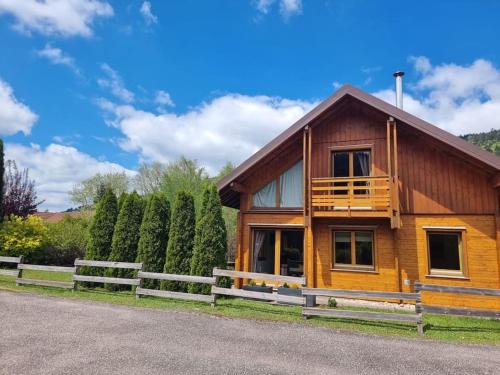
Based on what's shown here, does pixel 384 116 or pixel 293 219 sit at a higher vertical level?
pixel 384 116

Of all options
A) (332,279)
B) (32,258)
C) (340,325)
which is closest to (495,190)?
(332,279)

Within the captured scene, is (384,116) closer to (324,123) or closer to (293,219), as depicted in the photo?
(324,123)

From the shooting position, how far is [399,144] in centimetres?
1170

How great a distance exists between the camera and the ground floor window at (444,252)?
1068 cm

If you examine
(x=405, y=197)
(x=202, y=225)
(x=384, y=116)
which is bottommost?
(x=202, y=225)

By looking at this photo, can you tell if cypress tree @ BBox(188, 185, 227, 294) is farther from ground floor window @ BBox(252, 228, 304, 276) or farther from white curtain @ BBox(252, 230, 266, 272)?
ground floor window @ BBox(252, 228, 304, 276)

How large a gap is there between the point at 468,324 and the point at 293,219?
6391 millimetres

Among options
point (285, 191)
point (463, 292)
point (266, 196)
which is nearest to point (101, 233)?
point (266, 196)

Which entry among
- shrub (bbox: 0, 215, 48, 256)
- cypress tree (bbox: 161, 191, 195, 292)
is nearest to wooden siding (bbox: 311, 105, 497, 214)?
cypress tree (bbox: 161, 191, 195, 292)

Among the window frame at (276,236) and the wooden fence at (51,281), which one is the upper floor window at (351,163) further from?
the wooden fence at (51,281)

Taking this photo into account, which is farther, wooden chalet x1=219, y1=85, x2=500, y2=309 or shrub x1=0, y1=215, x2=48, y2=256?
shrub x1=0, y1=215, x2=48, y2=256

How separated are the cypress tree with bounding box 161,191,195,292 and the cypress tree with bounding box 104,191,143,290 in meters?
1.74

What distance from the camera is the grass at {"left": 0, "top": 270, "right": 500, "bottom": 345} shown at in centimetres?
707

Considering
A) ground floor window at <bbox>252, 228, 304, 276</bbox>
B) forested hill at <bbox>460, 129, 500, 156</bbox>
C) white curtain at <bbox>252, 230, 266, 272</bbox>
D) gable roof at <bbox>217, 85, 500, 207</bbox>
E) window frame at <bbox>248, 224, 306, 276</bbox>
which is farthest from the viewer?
forested hill at <bbox>460, 129, 500, 156</bbox>
